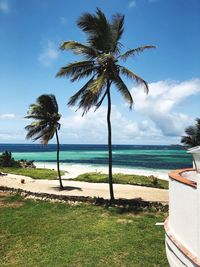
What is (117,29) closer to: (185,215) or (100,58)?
(100,58)

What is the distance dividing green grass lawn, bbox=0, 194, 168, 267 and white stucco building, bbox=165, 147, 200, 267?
10.0ft

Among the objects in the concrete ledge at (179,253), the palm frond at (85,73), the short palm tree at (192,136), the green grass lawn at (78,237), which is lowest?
the green grass lawn at (78,237)

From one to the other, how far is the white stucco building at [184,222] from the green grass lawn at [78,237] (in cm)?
306

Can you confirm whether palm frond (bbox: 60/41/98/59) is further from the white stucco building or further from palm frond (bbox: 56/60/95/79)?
the white stucco building

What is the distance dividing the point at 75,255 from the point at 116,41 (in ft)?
38.1

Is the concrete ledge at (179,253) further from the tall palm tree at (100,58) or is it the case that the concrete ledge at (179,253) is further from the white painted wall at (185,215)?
the tall palm tree at (100,58)

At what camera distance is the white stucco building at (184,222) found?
504 cm

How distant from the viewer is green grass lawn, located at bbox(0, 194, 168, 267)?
31.6 feet

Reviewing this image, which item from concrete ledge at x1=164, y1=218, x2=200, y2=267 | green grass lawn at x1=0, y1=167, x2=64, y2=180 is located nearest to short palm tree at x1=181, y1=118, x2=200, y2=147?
green grass lawn at x1=0, y1=167, x2=64, y2=180

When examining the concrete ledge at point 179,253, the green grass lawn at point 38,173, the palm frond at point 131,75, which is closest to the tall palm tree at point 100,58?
the palm frond at point 131,75

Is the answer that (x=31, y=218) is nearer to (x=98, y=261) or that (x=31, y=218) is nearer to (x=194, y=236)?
(x=98, y=261)

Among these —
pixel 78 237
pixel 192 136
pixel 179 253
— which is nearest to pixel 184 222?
pixel 179 253

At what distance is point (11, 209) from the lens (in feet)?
53.8

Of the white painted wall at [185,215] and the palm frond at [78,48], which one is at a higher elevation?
the palm frond at [78,48]
